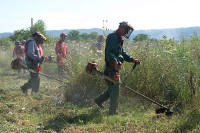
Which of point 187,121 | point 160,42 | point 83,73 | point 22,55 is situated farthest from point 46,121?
point 22,55

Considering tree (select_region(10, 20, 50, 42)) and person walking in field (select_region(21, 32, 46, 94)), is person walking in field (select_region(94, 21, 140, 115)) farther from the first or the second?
tree (select_region(10, 20, 50, 42))

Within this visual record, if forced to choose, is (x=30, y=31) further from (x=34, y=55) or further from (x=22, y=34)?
(x=34, y=55)

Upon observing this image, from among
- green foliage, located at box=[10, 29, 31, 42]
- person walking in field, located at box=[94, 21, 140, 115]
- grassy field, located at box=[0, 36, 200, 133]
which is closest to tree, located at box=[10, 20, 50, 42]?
green foliage, located at box=[10, 29, 31, 42]

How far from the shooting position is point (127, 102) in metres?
5.45

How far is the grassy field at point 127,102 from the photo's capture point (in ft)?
13.3

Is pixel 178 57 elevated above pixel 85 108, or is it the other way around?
pixel 178 57

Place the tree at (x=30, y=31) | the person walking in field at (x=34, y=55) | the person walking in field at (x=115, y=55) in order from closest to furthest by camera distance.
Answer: the person walking in field at (x=115, y=55) → the person walking in field at (x=34, y=55) → the tree at (x=30, y=31)

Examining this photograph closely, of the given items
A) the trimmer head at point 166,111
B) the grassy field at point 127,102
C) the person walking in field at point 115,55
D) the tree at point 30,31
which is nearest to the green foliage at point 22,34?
the tree at point 30,31

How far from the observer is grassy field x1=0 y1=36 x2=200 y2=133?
4.05 metres

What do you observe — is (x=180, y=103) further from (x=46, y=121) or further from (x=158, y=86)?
(x=46, y=121)

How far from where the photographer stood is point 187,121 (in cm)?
377

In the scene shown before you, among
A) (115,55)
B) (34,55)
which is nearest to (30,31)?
(34,55)

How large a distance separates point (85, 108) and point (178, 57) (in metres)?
2.65

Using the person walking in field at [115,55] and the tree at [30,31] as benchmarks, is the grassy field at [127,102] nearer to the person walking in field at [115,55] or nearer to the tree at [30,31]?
the person walking in field at [115,55]
